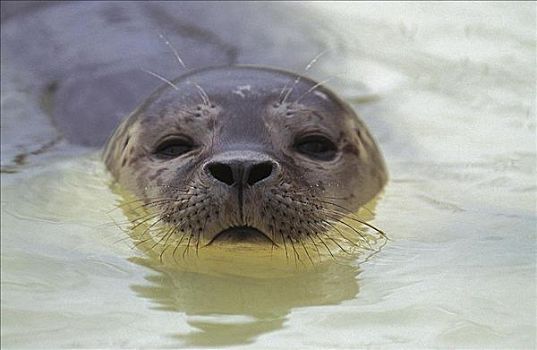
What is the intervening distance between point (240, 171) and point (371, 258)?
594mm

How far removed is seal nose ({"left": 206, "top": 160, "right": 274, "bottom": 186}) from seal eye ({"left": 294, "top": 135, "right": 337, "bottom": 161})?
76cm

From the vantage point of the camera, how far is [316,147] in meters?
5.05

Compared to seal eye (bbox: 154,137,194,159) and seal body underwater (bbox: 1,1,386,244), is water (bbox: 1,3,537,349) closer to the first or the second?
seal body underwater (bbox: 1,1,386,244)

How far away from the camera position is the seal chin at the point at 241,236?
413 centimetres

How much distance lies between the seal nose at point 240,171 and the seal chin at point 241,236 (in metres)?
0.17

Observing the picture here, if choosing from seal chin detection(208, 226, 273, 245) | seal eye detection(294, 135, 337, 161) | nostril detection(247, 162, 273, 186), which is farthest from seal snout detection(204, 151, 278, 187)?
seal eye detection(294, 135, 337, 161)

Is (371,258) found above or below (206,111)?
below

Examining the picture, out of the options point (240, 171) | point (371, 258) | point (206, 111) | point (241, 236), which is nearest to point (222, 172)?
point (240, 171)

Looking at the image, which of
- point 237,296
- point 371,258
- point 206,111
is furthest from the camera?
point 206,111

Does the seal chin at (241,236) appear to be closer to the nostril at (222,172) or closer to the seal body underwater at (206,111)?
the seal body underwater at (206,111)

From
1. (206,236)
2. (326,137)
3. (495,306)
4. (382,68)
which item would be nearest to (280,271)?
(206,236)

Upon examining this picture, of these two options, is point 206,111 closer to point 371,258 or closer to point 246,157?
point 246,157

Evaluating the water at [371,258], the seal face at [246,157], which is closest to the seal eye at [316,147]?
the seal face at [246,157]

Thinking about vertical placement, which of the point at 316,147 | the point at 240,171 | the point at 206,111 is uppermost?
the point at 206,111
